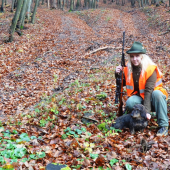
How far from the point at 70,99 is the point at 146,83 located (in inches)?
107

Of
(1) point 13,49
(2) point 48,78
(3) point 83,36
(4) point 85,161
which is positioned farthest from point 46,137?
(3) point 83,36


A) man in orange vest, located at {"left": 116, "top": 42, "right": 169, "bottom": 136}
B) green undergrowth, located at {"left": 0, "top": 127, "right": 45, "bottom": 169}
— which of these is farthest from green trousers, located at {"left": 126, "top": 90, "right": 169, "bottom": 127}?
green undergrowth, located at {"left": 0, "top": 127, "right": 45, "bottom": 169}

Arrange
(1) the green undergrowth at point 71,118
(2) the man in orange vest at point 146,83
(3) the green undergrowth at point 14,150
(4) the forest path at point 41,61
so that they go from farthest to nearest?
1. (4) the forest path at point 41,61
2. (2) the man in orange vest at point 146,83
3. (1) the green undergrowth at point 71,118
4. (3) the green undergrowth at point 14,150

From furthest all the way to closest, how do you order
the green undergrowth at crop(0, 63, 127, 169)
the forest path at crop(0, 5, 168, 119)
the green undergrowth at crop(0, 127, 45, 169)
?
the forest path at crop(0, 5, 168, 119) < the green undergrowth at crop(0, 63, 127, 169) < the green undergrowth at crop(0, 127, 45, 169)

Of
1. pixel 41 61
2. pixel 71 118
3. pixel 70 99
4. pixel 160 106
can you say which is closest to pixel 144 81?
pixel 160 106

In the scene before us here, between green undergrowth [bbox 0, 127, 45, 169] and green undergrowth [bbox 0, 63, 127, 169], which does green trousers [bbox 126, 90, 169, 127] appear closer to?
green undergrowth [bbox 0, 63, 127, 169]

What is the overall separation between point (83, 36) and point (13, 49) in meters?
7.03

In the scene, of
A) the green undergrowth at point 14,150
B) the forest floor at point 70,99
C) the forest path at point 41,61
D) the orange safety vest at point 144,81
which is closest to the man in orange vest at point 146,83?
the orange safety vest at point 144,81

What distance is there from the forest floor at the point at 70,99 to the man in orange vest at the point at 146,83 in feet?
1.68

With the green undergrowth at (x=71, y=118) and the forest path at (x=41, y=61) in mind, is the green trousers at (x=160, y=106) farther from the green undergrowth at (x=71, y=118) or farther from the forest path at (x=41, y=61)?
the forest path at (x=41, y=61)

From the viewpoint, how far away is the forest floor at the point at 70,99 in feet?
11.9

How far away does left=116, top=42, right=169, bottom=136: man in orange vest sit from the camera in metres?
4.39

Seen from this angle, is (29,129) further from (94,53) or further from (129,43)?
(129,43)

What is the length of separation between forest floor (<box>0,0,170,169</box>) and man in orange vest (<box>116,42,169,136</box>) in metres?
0.51
